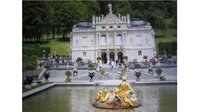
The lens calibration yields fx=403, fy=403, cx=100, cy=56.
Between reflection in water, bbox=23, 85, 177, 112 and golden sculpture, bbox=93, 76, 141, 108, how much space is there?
13 cm

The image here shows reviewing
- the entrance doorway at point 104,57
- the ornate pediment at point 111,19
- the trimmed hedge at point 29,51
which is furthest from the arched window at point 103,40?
the trimmed hedge at point 29,51

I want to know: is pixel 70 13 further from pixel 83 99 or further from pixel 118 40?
pixel 83 99

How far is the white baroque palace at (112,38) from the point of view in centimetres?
974

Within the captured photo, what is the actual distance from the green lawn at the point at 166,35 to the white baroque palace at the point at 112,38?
13cm

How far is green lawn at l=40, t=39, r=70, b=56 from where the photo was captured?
31.9 feet

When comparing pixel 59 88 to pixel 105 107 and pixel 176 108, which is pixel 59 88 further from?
pixel 176 108

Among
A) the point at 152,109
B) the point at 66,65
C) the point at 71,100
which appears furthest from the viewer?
the point at 66,65

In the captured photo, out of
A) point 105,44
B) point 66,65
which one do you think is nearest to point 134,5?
point 105,44

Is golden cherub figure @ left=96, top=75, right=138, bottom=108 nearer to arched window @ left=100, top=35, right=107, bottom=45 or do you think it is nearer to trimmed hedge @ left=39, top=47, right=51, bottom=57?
arched window @ left=100, top=35, right=107, bottom=45

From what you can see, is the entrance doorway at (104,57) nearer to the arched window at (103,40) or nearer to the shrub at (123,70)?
the arched window at (103,40)

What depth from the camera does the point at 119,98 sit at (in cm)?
893

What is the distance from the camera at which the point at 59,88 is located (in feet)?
32.2
